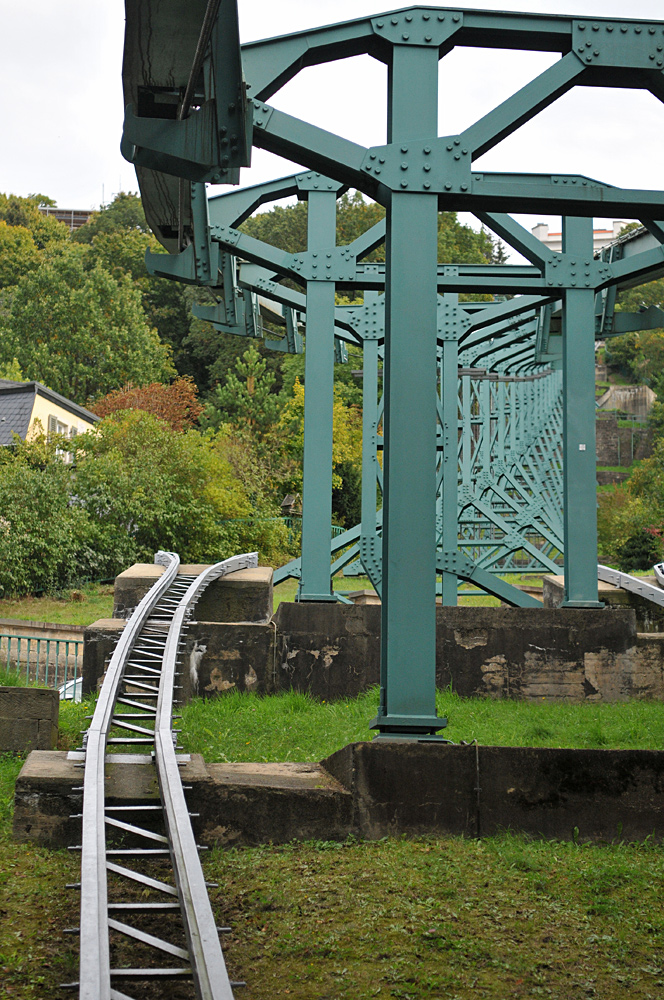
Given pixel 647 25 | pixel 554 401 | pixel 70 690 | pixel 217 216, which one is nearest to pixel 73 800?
pixel 647 25

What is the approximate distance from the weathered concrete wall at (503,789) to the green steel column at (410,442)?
348 mm

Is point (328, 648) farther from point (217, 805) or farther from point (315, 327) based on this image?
point (217, 805)

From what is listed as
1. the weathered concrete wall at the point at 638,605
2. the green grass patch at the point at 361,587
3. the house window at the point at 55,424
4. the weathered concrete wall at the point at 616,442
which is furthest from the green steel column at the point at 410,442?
the weathered concrete wall at the point at 616,442

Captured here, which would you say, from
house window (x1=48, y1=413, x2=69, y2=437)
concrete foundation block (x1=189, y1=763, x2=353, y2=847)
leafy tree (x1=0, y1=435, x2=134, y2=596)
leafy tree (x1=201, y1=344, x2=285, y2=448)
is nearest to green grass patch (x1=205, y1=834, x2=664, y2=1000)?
concrete foundation block (x1=189, y1=763, x2=353, y2=847)

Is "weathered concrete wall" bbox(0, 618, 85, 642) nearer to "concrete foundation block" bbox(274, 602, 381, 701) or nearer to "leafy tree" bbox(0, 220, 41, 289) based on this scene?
"concrete foundation block" bbox(274, 602, 381, 701)

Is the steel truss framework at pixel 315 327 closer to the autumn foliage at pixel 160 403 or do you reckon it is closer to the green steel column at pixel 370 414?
the green steel column at pixel 370 414

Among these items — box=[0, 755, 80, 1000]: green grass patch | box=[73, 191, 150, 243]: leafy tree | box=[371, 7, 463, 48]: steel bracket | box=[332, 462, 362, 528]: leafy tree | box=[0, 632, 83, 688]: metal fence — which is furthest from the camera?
box=[73, 191, 150, 243]: leafy tree

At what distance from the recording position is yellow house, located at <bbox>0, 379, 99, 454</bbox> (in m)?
31.2

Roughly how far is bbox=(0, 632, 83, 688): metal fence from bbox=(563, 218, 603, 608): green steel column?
5.28 metres

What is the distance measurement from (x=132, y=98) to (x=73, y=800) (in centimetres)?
400

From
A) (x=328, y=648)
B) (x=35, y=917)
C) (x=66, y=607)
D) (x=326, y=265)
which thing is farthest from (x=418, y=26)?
(x=66, y=607)

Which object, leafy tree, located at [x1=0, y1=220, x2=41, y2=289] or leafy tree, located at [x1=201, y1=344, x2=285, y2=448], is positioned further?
leafy tree, located at [x1=0, y1=220, x2=41, y2=289]

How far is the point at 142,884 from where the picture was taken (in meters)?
4.35

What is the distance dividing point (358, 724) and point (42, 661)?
36.5ft
